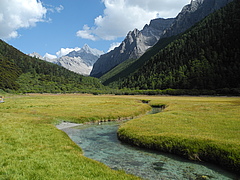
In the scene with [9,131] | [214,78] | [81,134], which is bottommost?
[81,134]

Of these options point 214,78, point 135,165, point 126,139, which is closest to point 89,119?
point 126,139

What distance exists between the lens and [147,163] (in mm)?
A: 17484

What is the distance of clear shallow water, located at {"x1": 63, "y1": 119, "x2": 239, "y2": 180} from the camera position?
48.8ft

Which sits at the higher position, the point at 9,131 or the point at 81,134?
the point at 9,131

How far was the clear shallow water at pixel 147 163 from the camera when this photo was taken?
1486 cm

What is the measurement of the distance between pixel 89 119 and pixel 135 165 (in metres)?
27.0

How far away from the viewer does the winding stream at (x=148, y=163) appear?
14859 mm

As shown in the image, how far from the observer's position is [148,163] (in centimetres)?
1750

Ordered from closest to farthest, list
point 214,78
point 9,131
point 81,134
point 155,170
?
1. point 155,170
2. point 9,131
3. point 81,134
4. point 214,78

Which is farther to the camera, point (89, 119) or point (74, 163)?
point (89, 119)

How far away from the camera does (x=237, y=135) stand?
21.2m

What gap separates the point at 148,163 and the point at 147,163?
0.35 feet

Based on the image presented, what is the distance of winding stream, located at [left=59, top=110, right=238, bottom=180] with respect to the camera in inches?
585

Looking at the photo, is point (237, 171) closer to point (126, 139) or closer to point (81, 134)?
point (126, 139)
